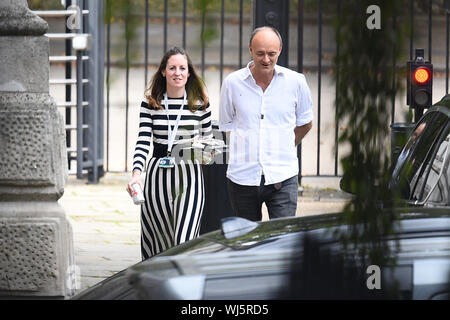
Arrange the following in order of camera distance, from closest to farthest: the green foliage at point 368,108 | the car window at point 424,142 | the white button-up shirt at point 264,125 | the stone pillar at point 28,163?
the green foliage at point 368,108 < the car window at point 424,142 < the stone pillar at point 28,163 < the white button-up shirt at point 264,125

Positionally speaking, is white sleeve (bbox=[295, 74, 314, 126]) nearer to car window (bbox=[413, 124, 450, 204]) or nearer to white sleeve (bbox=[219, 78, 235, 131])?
white sleeve (bbox=[219, 78, 235, 131])

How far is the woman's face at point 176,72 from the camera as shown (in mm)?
6781

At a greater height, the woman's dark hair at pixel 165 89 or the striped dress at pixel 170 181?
the woman's dark hair at pixel 165 89

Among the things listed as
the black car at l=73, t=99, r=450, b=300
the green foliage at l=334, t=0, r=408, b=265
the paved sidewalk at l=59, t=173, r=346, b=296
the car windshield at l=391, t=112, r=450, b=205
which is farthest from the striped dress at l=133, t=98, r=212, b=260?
the green foliage at l=334, t=0, r=408, b=265

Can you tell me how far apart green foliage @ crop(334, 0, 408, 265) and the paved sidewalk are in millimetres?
4655

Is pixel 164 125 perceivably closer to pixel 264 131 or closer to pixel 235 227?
pixel 264 131

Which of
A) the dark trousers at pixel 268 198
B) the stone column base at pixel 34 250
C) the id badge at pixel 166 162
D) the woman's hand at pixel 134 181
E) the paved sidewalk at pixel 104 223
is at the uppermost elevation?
the id badge at pixel 166 162

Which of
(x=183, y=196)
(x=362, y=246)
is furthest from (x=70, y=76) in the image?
(x=362, y=246)

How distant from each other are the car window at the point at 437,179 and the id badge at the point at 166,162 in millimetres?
2197

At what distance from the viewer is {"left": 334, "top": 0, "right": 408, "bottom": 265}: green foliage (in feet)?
6.01

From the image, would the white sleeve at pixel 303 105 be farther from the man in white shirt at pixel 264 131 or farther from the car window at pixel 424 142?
the car window at pixel 424 142

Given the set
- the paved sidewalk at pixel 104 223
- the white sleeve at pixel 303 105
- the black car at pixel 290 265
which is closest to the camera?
the black car at pixel 290 265

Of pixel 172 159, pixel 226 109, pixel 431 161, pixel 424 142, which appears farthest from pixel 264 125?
pixel 431 161

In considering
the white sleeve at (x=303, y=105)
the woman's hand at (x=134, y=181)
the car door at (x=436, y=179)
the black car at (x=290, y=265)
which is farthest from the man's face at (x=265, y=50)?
the black car at (x=290, y=265)
